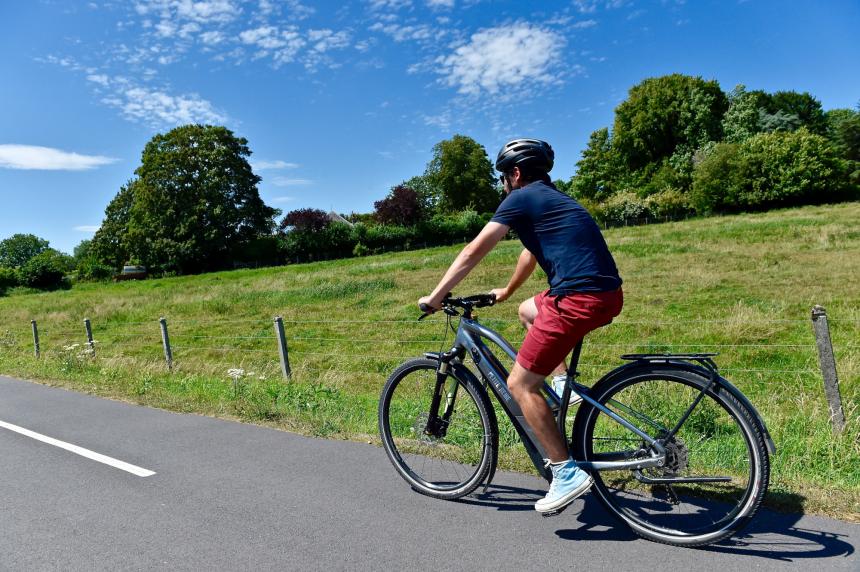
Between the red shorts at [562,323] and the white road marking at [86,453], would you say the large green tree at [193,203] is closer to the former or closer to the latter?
the white road marking at [86,453]

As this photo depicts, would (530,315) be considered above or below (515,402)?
above

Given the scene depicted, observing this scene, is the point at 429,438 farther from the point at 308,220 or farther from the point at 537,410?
the point at 308,220

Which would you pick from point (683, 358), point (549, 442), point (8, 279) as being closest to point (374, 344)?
point (549, 442)

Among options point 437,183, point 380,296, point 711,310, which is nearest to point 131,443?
point 711,310

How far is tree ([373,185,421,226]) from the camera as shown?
63031 mm

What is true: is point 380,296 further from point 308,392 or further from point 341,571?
point 341,571

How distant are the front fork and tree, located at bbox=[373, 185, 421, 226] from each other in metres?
59.8

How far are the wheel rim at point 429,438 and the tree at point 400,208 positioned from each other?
59457mm

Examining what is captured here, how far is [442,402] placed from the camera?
391 cm

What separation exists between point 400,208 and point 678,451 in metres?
60.9

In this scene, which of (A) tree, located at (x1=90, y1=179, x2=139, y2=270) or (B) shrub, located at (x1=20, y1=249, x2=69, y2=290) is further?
(A) tree, located at (x1=90, y1=179, x2=139, y2=270)

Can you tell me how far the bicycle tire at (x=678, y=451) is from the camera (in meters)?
2.81

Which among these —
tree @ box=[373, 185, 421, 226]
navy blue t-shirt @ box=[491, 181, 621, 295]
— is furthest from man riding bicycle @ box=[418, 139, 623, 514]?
tree @ box=[373, 185, 421, 226]

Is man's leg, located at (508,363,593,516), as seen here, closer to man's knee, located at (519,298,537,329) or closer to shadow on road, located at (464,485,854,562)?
shadow on road, located at (464,485,854,562)
